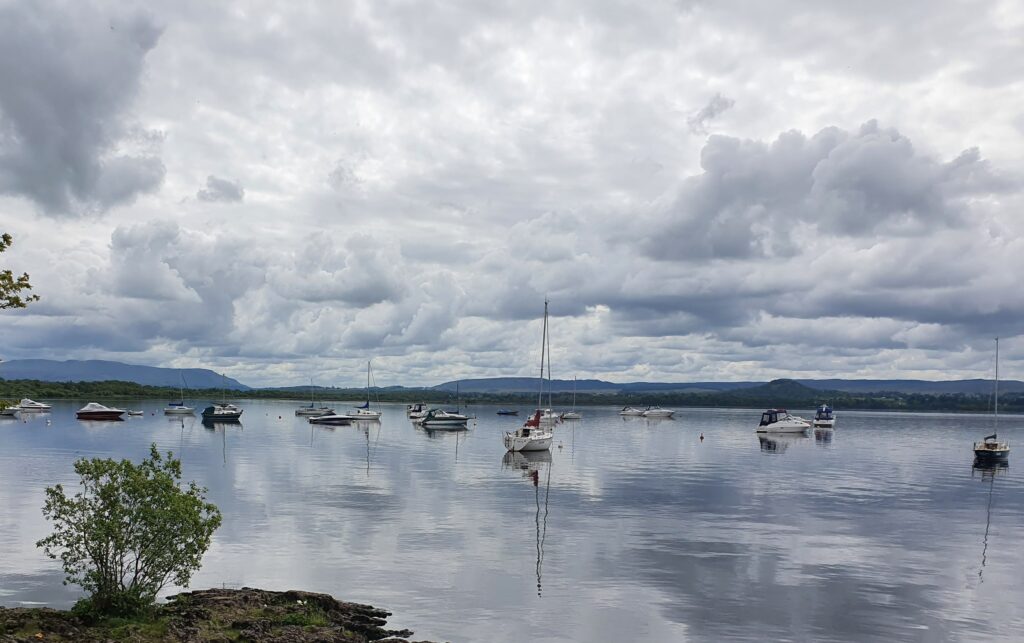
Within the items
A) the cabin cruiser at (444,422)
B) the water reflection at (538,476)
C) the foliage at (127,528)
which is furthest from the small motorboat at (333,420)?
the foliage at (127,528)

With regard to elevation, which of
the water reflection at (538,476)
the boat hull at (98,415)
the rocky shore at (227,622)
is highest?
the rocky shore at (227,622)

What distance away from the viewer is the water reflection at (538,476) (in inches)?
1724

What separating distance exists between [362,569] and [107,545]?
14.5 meters

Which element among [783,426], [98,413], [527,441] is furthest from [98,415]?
[783,426]

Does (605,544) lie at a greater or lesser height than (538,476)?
greater

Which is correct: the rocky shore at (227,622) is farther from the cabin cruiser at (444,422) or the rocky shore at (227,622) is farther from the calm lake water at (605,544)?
the cabin cruiser at (444,422)

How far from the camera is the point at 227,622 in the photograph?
2755cm

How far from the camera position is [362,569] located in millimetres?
38594

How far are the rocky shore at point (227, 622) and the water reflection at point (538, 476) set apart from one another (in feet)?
30.5

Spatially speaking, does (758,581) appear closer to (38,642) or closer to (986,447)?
(38,642)

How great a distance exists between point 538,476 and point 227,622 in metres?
57.8

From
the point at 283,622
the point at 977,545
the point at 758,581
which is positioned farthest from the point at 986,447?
the point at 283,622

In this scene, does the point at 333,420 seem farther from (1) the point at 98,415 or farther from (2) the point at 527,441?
(2) the point at 527,441

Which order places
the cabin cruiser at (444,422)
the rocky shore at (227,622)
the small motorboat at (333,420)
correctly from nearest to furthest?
the rocky shore at (227,622) → the cabin cruiser at (444,422) → the small motorboat at (333,420)
